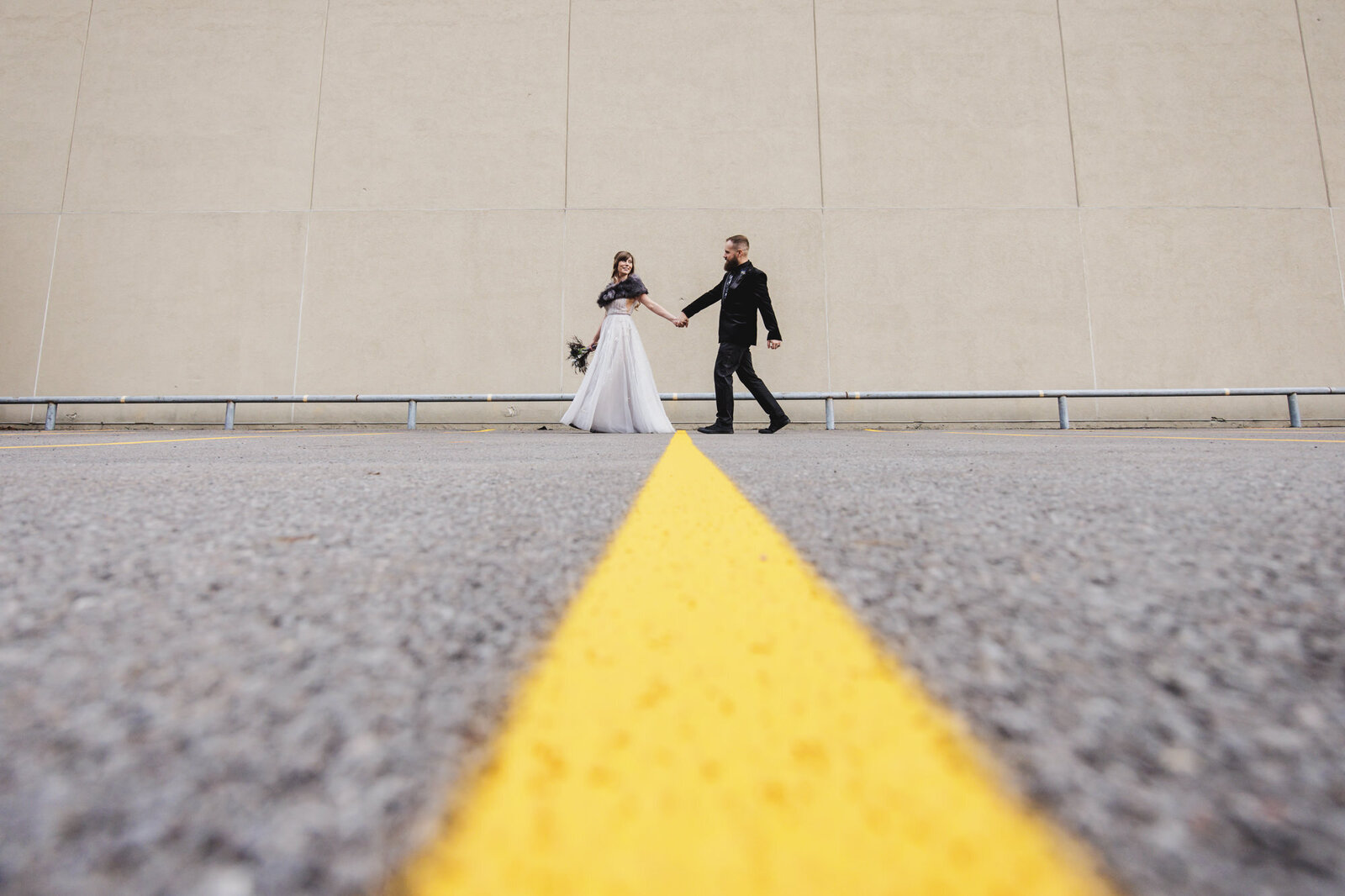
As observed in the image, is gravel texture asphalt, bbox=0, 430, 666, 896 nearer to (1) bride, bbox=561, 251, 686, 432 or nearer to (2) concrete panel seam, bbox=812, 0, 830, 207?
(1) bride, bbox=561, 251, 686, 432

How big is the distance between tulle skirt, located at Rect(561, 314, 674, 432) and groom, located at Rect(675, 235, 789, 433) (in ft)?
2.87

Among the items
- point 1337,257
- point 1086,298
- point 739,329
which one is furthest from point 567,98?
point 1337,257

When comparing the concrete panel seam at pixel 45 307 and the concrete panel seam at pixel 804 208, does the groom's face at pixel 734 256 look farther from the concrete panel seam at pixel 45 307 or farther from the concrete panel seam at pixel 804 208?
the concrete panel seam at pixel 45 307

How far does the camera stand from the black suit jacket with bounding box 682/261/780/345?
5395mm

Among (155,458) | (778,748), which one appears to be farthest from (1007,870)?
(155,458)

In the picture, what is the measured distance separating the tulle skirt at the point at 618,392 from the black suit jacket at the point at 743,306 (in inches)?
42.0

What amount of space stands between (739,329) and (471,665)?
17.0 ft

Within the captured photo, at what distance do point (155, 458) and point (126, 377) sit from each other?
881 centimetres

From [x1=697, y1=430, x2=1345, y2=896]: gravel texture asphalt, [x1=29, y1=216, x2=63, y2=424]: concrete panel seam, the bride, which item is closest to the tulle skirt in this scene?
the bride

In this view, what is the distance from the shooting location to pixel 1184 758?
14.6 inches

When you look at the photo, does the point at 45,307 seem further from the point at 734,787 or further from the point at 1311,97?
the point at 1311,97

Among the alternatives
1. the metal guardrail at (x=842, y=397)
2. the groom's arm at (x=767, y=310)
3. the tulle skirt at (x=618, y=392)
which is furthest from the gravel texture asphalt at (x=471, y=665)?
the metal guardrail at (x=842, y=397)

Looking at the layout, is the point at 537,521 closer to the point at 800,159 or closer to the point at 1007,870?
the point at 1007,870

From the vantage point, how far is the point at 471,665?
1.65 feet
